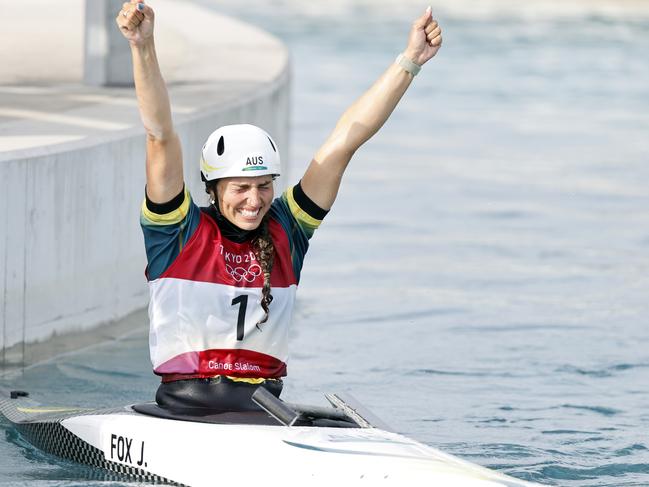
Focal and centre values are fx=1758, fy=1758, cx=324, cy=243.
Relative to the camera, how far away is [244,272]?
23.9 feet

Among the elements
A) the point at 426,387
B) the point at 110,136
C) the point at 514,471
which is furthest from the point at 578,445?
the point at 110,136

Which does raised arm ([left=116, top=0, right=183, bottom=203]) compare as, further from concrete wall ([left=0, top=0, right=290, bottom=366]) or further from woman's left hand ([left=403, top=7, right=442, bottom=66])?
concrete wall ([left=0, top=0, right=290, bottom=366])

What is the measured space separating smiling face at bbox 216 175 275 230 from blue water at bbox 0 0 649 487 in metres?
1.50

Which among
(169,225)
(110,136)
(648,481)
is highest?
(110,136)

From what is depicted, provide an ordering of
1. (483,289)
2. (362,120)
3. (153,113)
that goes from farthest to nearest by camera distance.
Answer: (483,289) → (362,120) → (153,113)

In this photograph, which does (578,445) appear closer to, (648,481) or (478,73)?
(648,481)

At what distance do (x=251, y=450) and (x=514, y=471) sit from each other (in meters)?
2.02

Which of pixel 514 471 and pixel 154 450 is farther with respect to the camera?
pixel 514 471

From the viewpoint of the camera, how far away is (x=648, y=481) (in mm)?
8375

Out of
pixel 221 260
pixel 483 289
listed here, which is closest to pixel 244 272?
pixel 221 260

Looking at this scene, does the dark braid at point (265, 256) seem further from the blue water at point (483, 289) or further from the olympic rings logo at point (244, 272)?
the blue water at point (483, 289)

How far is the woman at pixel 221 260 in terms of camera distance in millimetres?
7113

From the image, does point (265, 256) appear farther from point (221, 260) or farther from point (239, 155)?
point (239, 155)

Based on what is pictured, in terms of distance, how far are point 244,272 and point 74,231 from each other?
3.66 meters
